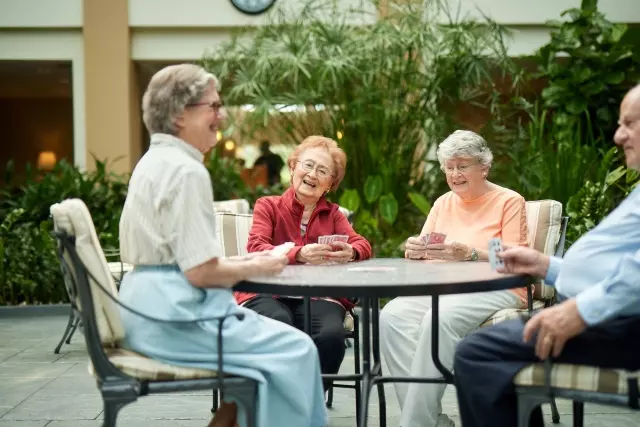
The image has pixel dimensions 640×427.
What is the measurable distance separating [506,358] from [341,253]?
1.15 m

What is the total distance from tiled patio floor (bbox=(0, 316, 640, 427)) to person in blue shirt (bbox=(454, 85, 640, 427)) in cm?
146

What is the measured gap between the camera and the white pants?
3.37 m

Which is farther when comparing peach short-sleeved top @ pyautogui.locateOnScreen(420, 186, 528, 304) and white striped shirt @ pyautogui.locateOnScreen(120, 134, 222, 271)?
peach short-sleeved top @ pyautogui.locateOnScreen(420, 186, 528, 304)

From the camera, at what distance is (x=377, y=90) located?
283 inches

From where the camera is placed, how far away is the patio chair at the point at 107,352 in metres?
2.45

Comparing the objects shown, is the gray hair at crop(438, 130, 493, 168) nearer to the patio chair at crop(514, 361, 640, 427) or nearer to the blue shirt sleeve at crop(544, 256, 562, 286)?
the blue shirt sleeve at crop(544, 256, 562, 286)

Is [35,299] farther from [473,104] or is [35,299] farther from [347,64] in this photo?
[473,104]

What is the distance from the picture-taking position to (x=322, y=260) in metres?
3.45

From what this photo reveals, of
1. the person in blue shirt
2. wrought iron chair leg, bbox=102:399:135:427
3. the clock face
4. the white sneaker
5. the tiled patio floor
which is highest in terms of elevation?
the clock face

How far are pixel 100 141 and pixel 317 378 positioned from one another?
24.8 ft

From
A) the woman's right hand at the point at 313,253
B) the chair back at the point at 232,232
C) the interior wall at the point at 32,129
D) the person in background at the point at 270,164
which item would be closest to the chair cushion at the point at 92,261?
the woman's right hand at the point at 313,253

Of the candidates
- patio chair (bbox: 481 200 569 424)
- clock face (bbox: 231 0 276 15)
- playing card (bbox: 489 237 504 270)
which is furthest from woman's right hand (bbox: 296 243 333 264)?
clock face (bbox: 231 0 276 15)

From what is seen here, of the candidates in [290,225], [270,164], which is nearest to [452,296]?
[290,225]

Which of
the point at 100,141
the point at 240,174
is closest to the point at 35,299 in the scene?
the point at 240,174
